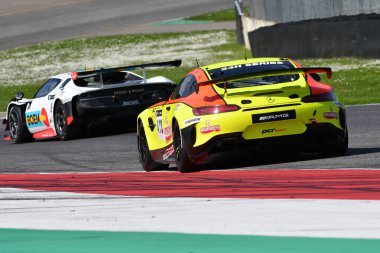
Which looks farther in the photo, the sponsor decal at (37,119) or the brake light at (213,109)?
the sponsor decal at (37,119)

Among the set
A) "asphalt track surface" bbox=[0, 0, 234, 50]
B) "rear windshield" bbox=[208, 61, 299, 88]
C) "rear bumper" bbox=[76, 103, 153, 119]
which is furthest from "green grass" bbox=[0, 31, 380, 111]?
"rear windshield" bbox=[208, 61, 299, 88]

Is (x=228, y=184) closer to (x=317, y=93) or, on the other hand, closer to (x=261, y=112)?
(x=261, y=112)

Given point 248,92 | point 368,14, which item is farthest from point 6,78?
point 248,92

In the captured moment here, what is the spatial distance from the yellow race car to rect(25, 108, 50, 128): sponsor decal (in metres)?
8.55

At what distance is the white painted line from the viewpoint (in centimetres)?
726

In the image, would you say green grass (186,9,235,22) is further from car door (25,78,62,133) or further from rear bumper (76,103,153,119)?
rear bumper (76,103,153,119)

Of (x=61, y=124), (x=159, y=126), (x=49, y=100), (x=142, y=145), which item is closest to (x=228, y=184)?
(x=159, y=126)

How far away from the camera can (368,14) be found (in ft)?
79.0

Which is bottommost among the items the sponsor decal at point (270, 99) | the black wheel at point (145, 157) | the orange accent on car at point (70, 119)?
the orange accent on car at point (70, 119)

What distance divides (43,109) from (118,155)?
484 centimetres

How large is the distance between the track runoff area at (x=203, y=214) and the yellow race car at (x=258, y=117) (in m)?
0.38

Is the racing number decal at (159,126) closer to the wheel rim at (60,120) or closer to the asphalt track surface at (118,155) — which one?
the asphalt track surface at (118,155)

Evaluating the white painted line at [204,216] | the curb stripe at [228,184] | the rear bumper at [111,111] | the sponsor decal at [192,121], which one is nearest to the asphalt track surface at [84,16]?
the rear bumper at [111,111]

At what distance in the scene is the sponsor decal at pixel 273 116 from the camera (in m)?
11.5
